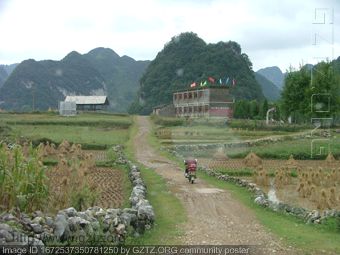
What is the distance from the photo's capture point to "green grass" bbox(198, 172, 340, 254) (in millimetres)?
9688

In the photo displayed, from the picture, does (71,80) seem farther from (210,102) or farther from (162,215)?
(162,215)

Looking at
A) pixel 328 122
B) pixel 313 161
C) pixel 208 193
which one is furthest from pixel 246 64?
pixel 208 193

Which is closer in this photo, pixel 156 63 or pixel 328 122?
pixel 328 122

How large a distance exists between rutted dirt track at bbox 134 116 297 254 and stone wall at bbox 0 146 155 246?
1321 millimetres

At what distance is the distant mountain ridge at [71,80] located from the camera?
419 feet

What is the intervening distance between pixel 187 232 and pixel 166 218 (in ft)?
5.38

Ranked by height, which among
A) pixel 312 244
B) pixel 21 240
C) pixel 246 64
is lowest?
pixel 312 244

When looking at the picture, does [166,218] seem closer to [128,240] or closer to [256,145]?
[128,240]

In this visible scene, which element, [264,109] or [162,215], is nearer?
[162,215]

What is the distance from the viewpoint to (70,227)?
830 cm

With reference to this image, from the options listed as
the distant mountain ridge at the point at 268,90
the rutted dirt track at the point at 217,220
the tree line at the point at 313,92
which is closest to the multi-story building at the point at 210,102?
the tree line at the point at 313,92

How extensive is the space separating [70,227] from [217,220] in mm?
4676

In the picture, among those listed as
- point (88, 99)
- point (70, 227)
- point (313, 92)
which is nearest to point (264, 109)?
point (313, 92)

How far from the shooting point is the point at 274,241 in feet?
32.8
